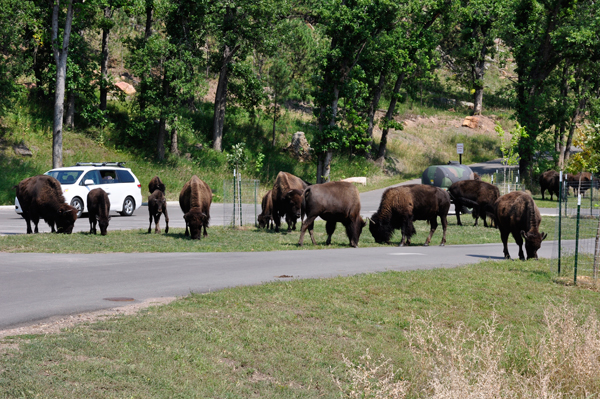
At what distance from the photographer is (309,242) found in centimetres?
2038

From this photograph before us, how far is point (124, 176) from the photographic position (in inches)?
1128

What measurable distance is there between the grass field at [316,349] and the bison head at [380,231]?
28.6 ft

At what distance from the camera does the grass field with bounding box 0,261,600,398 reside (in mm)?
6480

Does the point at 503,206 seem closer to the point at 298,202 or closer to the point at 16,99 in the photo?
the point at 298,202

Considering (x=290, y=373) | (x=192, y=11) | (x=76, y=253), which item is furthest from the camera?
(x=192, y=11)

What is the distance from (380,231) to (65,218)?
405 inches

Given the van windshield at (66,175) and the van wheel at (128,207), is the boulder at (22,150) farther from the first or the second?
the van windshield at (66,175)

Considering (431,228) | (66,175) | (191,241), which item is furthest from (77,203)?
(431,228)

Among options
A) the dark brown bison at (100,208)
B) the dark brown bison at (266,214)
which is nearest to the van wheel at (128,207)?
the dark brown bison at (266,214)

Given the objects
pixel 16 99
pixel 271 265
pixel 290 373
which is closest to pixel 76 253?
pixel 271 265

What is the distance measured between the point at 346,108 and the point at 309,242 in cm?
2755

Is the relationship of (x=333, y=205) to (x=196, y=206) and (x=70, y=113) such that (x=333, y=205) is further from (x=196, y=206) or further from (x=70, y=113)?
(x=70, y=113)

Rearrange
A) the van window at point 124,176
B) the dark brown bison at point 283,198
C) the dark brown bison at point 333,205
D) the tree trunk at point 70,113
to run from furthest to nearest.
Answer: the tree trunk at point 70,113 < the van window at point 124,176 < the dark brown bison at point 283,198 < the dark brown bison at point 333,205

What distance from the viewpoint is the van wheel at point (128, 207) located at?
95.1 feet
